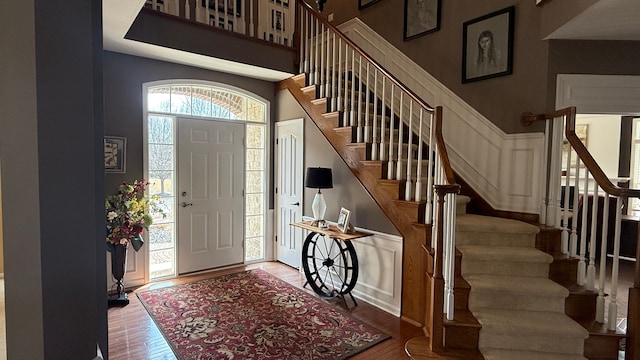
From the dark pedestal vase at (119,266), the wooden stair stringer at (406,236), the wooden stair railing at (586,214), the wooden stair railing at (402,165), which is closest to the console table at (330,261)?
the wooden stair stringer at (406,236)

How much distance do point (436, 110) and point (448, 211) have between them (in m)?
0.91

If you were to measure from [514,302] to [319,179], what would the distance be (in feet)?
6.98

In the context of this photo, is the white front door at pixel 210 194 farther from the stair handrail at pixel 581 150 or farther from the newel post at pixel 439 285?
the stair handrail at pixel 581 150

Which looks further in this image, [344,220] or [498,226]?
[344,220]

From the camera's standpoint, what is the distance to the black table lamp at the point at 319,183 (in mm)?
Result: 3734

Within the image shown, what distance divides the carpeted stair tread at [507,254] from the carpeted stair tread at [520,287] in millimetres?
159

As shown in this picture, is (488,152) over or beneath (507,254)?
over

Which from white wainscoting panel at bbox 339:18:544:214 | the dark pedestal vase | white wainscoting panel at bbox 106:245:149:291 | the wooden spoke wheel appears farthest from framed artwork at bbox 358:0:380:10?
the dark pedestal vase

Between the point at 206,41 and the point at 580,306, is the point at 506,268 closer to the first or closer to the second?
the point at 580,306

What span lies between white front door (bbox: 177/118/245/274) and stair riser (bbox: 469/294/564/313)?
322cm

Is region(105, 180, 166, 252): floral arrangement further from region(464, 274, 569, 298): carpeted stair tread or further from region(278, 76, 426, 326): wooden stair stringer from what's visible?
region(464, 274, 569, 298): carpeted stair tread

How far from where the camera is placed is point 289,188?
477 cm

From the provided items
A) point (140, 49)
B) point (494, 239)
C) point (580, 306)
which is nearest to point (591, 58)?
point (494, 239)

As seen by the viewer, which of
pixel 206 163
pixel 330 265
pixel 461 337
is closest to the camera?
pixel 461 337
